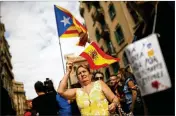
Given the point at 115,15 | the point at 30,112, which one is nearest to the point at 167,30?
the point at 30,112

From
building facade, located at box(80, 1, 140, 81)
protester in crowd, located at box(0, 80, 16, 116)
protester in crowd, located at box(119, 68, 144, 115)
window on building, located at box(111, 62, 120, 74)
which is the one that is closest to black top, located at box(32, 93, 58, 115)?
protester in crowd, located at box(0, 80, 16, 116)

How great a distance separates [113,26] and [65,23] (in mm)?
12605

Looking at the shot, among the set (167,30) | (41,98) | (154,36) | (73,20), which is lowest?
(41,98)

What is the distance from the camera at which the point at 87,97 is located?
341cm

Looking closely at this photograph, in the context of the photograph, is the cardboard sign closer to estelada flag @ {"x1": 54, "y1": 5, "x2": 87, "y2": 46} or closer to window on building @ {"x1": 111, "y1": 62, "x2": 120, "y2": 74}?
estelada flag @ {"x1": 54, "y1": 5, "x2": 87, "y2": 46}

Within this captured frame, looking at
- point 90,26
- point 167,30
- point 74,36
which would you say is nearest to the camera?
point 167,30

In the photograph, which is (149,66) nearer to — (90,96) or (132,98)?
(90,96)

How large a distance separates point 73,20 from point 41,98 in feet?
9.77

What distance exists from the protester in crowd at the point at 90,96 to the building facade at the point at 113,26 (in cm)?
1151

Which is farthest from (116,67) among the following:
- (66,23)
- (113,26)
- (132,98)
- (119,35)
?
(132,98)

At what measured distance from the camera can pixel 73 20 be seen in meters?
6.86

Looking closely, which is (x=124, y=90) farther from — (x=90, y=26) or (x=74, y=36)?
(x=90, y=26)

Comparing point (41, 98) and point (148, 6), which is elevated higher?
point (148, 6)

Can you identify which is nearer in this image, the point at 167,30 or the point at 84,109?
the point at 84,109
